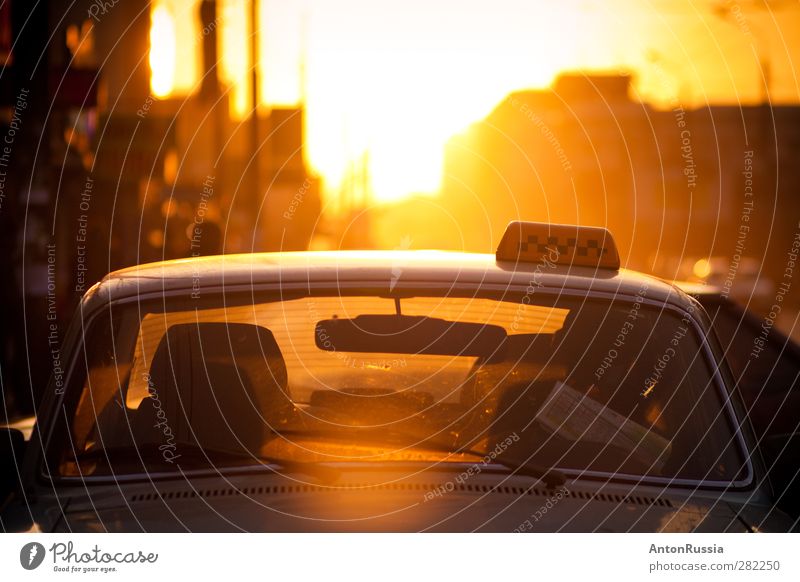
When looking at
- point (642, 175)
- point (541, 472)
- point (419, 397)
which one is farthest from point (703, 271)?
point (541, 472)

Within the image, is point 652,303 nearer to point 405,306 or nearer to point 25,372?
point 405,306

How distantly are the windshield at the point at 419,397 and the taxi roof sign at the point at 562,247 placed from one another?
0.54 ft

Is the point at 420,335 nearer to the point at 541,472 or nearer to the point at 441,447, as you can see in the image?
the point at 441,447

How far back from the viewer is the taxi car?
8.96 feet

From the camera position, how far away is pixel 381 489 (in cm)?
270

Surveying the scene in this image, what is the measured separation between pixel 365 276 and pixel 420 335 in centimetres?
39

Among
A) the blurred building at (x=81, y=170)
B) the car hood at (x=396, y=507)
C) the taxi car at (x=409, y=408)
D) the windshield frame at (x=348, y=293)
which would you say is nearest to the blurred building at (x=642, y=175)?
the blurred building at (x=81, y=170)

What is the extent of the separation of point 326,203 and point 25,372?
7293 centimetres

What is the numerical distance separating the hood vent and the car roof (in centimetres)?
67

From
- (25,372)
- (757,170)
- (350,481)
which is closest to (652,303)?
(350,481)

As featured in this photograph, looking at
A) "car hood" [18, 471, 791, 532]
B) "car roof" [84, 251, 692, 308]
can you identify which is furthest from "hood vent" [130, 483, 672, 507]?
"car roof" [84, 251, 692, 308]

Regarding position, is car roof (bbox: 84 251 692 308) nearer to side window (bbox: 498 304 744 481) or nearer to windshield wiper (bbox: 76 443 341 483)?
side window (bbox: 498 304 744 481)

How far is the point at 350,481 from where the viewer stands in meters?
2.78

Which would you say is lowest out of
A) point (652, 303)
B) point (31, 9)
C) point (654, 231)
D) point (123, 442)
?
point (654, 231)
